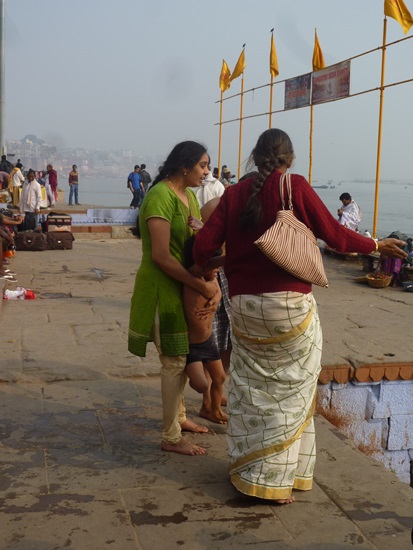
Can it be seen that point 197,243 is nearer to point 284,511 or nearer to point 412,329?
point 284,511

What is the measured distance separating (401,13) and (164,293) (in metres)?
8.93

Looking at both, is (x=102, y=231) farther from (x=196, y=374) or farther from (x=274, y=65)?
(x=196, y=374)

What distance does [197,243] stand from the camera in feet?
10.7

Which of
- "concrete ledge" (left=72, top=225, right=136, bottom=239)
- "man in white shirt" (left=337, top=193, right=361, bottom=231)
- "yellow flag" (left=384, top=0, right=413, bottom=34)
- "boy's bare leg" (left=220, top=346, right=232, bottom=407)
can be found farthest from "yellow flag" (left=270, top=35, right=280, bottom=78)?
"boy's bare leg" (left=220, top=346, right=232, bottom=407)

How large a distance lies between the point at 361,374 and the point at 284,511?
2.69 meters

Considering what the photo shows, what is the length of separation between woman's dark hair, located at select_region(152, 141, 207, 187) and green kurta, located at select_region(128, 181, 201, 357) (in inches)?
3.5

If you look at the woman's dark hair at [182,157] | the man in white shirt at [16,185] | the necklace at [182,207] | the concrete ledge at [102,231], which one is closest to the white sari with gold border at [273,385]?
the necklace at [182,207]

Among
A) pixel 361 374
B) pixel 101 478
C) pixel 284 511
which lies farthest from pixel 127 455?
pixel 361 374

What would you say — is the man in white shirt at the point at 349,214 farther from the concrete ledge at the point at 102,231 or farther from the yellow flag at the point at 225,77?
the yellow flag at the point at 225,77

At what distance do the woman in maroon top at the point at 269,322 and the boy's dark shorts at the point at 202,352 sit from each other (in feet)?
1.77

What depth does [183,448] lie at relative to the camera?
3746mm

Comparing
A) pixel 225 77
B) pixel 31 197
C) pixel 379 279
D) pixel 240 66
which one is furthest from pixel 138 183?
pixel 379 279

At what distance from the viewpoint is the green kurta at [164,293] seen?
11.9ft

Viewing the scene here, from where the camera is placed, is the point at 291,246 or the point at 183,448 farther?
the point at 183,448
